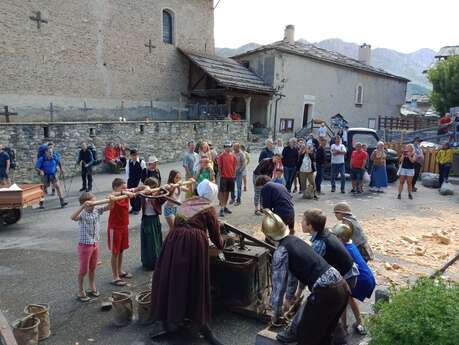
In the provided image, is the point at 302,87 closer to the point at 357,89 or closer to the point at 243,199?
the point at 357,89

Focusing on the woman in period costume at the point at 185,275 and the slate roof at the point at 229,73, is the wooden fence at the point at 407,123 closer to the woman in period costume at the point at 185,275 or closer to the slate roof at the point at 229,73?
the slate roof at the point at 229,73

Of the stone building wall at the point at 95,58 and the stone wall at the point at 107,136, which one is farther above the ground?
the stone building wall at the point at 95,58

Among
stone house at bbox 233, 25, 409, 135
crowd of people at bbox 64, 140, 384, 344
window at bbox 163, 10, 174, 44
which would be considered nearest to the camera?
crowd of people at bbox 64, 140, 384, 344

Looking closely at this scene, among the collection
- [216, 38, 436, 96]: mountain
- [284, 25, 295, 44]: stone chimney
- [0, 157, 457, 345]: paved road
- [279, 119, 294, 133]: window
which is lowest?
[0, 157, 457, 345]: paved road

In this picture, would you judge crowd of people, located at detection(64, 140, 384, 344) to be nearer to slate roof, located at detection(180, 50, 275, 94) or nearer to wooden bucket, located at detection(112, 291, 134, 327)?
wooden bucket, located at detection(112, 291, 134, 327)

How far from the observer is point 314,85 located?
31547mm

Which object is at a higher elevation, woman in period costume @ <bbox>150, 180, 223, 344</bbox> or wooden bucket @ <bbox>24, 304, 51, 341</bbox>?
woman in period costume @ <bbox>150, 180, 223, 344</bbox>

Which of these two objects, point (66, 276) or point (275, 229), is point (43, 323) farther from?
point (275, 229)

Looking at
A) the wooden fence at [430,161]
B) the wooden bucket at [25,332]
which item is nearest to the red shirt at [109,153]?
the wooden bucket at [25,332]

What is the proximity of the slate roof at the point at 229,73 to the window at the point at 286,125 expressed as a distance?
297cm

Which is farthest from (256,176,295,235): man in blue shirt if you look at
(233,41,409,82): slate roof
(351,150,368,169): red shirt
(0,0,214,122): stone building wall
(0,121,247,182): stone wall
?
(233,41,409,82): slate roof

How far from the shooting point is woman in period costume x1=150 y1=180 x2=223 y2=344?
14.8 feet

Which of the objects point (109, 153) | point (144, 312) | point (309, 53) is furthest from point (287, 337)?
point (309, 53)

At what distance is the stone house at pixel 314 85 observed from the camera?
1123 inches
